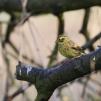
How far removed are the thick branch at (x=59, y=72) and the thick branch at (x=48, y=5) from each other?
1.07m

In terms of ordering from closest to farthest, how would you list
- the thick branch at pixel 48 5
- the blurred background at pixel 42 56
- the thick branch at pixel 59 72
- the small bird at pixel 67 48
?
1. the thick branch at pixel 59 72
2. the small bird at pixel 67 48
3. the thick branch at pixel 48 5
4. the blurred background at pixel 42 56

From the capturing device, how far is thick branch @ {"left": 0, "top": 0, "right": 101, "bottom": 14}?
2.57 metres

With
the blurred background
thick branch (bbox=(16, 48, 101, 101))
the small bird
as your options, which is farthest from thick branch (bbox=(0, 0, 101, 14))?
thick branch (bbox=(16, 48, 101, 101))

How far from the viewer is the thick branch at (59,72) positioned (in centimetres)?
130

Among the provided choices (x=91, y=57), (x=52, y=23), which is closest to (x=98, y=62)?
(x=91, y=57)

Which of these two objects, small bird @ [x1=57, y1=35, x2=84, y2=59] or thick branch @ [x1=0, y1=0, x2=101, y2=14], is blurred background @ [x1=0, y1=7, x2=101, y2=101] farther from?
small bird @ [x1=57, y1=35, x2=84, y2=59]

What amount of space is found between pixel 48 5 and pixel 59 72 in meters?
1.44

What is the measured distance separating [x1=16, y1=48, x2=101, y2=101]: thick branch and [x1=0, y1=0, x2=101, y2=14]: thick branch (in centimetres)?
107

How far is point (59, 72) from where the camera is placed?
4.50 ft

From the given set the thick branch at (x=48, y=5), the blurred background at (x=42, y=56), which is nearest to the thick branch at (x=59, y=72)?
the thick branch at (x=48, y=5)

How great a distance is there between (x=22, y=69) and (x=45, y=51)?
2.13 meters

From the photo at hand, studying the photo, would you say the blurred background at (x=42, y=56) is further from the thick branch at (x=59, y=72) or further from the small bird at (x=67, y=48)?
the thick branch at (x=59, y=72)

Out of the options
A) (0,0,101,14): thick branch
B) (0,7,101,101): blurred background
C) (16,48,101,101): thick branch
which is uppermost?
(16,48,101,101): thick branch

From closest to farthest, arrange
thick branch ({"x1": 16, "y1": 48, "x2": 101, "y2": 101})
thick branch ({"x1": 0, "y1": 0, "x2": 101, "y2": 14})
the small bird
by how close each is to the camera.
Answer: thick branch ({"x1": 16, "y1": 48, "x2": 101, "y2": 101}), the small bird, thick branch ({"x1": 0, "y1": 0, "x2": 101, "y2": 14})
